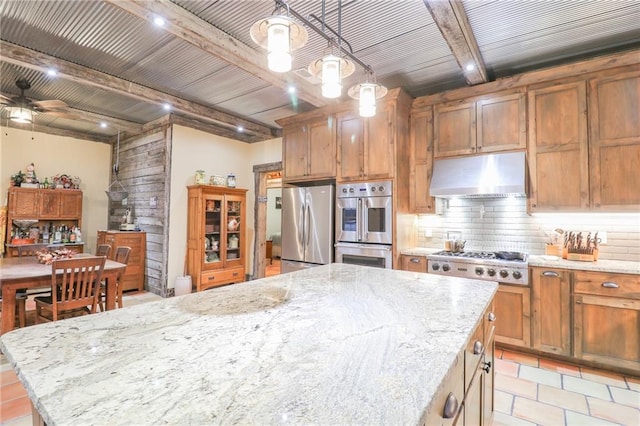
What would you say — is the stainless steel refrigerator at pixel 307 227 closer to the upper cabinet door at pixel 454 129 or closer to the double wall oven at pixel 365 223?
the double wall oven at pixel 365 223

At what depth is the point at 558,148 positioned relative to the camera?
297 cm

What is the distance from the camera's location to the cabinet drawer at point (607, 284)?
2443mm

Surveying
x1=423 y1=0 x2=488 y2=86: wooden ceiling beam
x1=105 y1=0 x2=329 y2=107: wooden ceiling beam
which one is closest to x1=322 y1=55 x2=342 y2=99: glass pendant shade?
x1=423 y1=0 x2=488 y2=86: wooden ceiling beam

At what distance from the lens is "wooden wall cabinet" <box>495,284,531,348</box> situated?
9.27 ft

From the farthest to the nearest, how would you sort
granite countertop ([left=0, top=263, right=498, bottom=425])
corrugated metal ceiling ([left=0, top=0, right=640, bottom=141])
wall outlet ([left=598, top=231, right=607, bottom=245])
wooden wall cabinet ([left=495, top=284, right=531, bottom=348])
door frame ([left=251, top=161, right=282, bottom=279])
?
door frame ([left=251, top=161, right=282, bottom=279]), wall outlet ([left=598, top=231, right=607, bottom=245]), wooden wall cabinet ([left=495, top=284, right=531, bottom=348]), corrugated metal ceiling ([left=0, top=0, right=640, bottom=141]), granite countertop ([left=0, top=263, right=498, bottom=425])

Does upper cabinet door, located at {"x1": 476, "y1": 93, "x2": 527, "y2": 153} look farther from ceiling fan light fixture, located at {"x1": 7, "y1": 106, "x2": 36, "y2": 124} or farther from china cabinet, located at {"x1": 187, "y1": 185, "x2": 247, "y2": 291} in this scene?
ceiling fan light fixture, located at {"x1": 7, "y1": 106, "x2": 36, "y2": 124}

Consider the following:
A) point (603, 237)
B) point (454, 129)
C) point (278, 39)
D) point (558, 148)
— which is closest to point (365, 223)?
point (454, 129)

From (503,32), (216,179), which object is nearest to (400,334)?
(503,32)

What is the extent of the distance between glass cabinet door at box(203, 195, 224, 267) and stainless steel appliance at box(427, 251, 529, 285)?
11.5 ft

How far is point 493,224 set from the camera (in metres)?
3.51

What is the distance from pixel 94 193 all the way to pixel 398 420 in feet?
23.4

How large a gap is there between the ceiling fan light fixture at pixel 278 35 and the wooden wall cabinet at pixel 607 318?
9.53ft

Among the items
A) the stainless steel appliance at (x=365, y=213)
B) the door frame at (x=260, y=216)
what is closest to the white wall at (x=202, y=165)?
the door frame at (x=260, y=216)

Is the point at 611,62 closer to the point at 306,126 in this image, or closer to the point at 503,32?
the point at 503,32
